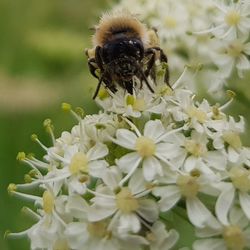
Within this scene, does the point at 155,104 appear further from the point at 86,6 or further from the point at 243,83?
the point at 86,6

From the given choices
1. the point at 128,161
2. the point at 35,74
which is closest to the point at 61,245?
the point at 128,161

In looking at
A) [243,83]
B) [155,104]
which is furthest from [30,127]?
[155,104]

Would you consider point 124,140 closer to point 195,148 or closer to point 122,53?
point 195,148

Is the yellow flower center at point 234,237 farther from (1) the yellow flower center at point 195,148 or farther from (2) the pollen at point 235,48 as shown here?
(2) the pollen at point 235,48

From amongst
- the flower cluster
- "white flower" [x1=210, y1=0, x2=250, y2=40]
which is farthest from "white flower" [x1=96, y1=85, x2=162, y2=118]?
the flower cluster

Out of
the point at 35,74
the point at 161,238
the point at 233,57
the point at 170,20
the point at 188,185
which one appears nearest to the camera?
the point at 161,238

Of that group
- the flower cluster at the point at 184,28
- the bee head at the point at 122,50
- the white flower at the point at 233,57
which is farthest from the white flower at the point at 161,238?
the flower cluster at the point at 184,28
